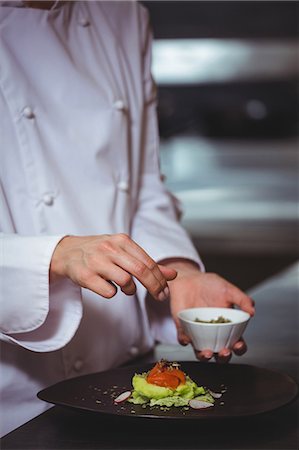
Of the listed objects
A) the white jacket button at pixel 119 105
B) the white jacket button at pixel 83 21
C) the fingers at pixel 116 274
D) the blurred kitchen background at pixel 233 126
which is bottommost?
the blurred kitchen background at pixel 233 126

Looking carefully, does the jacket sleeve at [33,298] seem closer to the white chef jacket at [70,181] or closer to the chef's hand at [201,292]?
the white chef jacket at [70,181]

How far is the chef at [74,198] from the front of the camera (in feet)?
4.16

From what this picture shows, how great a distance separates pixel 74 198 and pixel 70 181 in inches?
1.2

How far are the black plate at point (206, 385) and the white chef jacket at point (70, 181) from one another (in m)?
0.10

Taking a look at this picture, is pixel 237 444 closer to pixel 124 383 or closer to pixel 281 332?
pixel 124 383

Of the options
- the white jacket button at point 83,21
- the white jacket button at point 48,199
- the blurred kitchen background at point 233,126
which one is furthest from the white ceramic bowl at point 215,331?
the blurred kitchen background at point 233,126

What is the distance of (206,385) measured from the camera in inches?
48.3

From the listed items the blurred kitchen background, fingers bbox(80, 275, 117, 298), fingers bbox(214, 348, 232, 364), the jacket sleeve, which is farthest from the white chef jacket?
the blurred kitchen background

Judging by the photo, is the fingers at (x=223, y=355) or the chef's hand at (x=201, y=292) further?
the chef's hand at (x=201, y=292)

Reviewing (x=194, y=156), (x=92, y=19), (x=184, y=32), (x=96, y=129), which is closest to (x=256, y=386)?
(x=96, y=129)

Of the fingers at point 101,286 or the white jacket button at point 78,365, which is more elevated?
the fingers at point 101,286

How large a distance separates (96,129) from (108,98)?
0.06 metres

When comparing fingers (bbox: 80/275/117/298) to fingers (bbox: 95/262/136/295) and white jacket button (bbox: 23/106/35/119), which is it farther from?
white jacket button (bbox: 23/106/35/119)

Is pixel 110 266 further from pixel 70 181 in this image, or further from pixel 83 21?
pixel 83 21
